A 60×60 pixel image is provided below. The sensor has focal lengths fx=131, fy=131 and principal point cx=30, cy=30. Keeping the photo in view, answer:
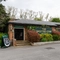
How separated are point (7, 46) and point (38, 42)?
482cm

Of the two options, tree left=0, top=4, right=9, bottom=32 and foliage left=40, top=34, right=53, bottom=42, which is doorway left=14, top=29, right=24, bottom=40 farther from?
foliage left=40, top=34, right=53, bottom=42

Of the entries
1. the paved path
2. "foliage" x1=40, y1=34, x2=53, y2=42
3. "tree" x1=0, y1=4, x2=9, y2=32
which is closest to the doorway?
"tree" x1=0, y1=4, x2=9, y2=32

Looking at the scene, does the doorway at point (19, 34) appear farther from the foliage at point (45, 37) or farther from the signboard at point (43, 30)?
the foliage at point (45, 37)

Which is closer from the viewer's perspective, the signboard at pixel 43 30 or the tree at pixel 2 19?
the tree at pixel 2 19

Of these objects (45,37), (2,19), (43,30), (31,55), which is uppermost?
(2,19)

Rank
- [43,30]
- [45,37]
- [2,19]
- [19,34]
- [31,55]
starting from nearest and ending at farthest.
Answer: [31,55] → [45,37] → [2,19] → [43,30] → [19,34]

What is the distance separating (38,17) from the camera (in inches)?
1863

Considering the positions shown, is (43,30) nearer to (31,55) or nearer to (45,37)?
(45,37)

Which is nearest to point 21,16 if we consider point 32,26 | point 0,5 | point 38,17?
point 38,17

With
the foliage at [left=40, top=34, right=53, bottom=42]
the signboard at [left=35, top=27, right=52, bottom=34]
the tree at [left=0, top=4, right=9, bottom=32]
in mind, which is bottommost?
the foliage at [left=40, top=34, right=53, bottom=42]

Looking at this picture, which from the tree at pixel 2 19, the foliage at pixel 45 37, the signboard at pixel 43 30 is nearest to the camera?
the foliage at pixel 45 37

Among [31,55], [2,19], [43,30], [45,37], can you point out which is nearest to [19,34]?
[2,19]

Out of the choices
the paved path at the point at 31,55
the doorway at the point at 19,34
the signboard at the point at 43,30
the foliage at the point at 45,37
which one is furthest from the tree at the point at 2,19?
the paved path at the point at 31,55

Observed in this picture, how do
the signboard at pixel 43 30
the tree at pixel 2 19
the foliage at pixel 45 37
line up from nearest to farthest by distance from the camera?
the foliage at pixel 45 37 → the tree at pixel 2 19 → the signboard at pixel 43 30
